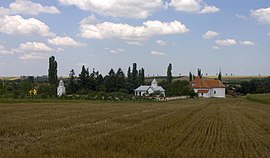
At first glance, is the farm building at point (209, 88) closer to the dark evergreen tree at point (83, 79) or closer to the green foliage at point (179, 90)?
the green foliage at point (179, 90)

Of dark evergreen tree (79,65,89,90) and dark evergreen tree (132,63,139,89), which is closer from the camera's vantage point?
dark evergreen tree (79,65,89,90)

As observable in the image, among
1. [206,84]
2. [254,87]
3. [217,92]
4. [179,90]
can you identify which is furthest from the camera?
[206,84]

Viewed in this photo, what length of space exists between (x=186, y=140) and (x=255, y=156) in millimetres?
4466

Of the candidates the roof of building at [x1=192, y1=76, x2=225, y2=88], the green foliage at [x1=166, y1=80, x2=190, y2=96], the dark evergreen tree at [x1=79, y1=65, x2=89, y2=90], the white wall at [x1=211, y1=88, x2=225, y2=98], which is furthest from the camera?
the roof of building at [x1=192, y1=76, x2=225, y2=88]

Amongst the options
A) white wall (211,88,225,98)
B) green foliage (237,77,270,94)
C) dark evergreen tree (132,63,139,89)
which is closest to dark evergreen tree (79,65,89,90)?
dark evergreen tree (132,63,139,89)

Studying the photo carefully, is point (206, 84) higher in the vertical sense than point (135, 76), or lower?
lower

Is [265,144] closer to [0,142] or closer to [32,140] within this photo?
[32,140]

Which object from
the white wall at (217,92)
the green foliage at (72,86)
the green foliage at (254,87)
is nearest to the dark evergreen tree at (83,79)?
the green foliage at (72,86)

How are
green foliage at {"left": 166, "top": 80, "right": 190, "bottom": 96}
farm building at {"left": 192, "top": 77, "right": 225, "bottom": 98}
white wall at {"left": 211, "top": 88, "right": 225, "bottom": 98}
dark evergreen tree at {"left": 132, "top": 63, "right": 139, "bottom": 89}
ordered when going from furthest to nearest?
dark evergreen tree at {"left": 132, "top": 63, "right": 139, "bottom": 89}
white wall at {"left": 211, "top": 88, "right": 225, "bottom": 98}
farm building at {"left": 192, "top": 77, "right": 225, "bottom": 98}
green foliage at {"left": 166, "top": 80, "right": 190, "bottom": 96}

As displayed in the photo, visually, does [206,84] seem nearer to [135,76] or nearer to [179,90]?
[135,76]

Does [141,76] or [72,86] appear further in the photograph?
[141,76]

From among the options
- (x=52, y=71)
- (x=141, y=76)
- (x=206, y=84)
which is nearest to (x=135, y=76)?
(x=141, y=76)

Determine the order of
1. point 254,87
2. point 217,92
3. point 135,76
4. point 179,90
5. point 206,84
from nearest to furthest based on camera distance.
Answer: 1. point 179,90
2. point 254,87
3. point 217,92
4. point 206,84
5. point 135,76

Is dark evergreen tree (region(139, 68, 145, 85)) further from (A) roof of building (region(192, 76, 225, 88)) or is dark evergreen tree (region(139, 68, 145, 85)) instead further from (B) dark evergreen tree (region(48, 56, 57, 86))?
(B) dark evergreen tree (region(48, 56, 57, 86))
